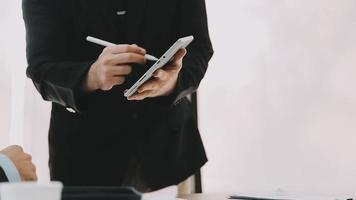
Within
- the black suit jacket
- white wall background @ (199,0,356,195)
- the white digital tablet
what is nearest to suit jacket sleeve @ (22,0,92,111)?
the black suit jacket

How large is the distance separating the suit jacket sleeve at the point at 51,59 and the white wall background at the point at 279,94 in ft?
3.44

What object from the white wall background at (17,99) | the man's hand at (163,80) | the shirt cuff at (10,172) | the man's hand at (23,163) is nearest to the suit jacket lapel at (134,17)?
the man's hand at (163,80)

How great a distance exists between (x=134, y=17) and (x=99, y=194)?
1.08 m

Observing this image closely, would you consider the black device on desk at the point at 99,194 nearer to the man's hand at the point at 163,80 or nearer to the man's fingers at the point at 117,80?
the man's hand at the point at 163,80

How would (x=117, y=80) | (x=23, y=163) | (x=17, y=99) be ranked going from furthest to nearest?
(x=17, y=99)
(x=117, y=80)
(x=23, y=163)

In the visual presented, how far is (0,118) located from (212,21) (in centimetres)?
106

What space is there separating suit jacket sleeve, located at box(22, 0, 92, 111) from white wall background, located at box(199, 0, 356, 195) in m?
1.05

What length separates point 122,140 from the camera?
155cm

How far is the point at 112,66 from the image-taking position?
1325 mm

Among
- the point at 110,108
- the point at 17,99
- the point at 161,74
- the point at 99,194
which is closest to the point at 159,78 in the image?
the point at 161,74

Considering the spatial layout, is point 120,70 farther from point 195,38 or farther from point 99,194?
point 99,194

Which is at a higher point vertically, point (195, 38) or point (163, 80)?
point (195, 38)

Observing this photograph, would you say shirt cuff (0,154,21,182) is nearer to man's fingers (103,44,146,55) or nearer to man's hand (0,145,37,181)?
man's hand (0,145,37,181)

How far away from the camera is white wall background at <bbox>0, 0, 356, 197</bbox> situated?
2404mm
